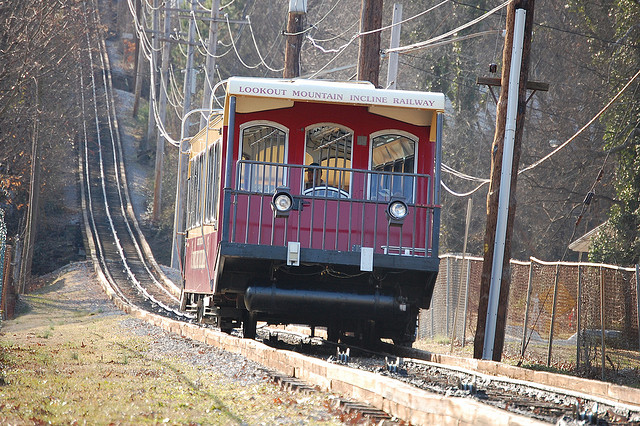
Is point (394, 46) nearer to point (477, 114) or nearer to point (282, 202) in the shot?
point (282, 202)

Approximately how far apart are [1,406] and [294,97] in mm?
6234

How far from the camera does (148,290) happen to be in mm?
30094

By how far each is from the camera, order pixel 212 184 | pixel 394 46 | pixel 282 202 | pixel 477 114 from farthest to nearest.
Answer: pixel 477 114 < pixel 394 46 < pixel 212 184 < pixel 282 202

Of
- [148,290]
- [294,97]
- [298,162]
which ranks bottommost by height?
[148,290]

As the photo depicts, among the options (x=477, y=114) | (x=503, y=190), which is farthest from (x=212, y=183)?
(x=477, y=114)

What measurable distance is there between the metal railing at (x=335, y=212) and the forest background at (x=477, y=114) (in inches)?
348

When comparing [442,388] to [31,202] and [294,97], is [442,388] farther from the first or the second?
[31,202]

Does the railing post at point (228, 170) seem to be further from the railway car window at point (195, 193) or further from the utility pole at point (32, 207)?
the utility pole at point (32, 207)

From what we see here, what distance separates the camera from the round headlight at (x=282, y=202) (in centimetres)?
1118

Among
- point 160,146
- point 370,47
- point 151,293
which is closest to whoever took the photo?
point 370,47

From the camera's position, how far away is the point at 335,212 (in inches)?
467

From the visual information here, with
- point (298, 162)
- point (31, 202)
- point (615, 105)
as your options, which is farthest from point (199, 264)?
point (31, 202)

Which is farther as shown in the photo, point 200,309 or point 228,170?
point 200,309

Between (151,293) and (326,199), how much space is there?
18887mm
